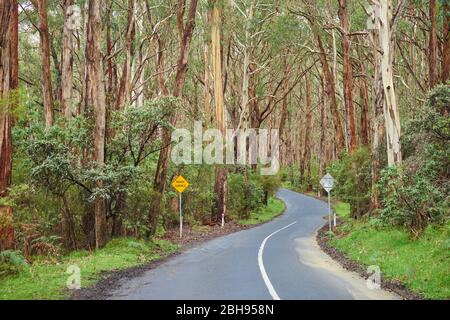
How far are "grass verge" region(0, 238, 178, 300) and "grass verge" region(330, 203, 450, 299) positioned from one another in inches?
281

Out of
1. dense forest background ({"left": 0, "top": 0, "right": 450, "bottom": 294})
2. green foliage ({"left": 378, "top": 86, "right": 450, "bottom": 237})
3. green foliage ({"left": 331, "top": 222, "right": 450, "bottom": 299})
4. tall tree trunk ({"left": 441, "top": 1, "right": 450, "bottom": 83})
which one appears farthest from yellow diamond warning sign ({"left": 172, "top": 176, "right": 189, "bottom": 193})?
tall tree trunk ({"left": 441, "top": 1, "right": 450, "bottom": 83})

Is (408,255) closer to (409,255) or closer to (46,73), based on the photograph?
(409,255)

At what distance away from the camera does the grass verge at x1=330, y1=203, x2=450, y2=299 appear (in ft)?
37.9

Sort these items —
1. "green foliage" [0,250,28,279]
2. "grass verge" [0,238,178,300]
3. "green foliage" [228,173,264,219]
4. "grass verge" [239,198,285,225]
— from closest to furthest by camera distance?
"grass verge" [0,238,178,300] < "green foliage" [0,250,28,279] < "grass verge" [239,198,285,225] < "green foliage" [228,173,264,219]

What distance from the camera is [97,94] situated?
19.0 m

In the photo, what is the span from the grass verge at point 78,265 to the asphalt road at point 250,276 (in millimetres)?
1094

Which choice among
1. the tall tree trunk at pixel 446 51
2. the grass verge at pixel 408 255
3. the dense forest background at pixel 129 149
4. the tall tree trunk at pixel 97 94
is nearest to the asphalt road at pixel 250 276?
the grass verge at pixel 408 255

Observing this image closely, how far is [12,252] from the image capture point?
12.9m

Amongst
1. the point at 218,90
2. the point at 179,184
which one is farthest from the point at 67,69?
the point at 218,90

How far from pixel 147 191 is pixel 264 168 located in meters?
27.0

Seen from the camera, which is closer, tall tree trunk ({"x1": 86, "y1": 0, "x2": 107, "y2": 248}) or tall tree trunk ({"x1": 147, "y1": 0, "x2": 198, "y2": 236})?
tall tree trunk ({"x1": 86, "y1": 0, "x2": 107, "y2": 248})

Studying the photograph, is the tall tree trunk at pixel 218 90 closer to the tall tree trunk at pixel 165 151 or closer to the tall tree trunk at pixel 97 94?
the tall tree trunk at pixel 165 151

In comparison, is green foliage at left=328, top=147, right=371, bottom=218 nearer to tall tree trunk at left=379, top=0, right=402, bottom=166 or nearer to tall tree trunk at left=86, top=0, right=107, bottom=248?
tall tree trunk at left=379, top=0, right=402, bottom=166
